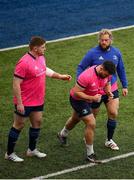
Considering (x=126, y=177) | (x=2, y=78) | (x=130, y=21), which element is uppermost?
(x=130, y=21)

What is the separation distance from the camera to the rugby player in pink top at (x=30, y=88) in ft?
28.9

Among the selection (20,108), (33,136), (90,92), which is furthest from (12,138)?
(90,92)

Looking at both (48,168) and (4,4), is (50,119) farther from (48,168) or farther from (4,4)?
(4,4)

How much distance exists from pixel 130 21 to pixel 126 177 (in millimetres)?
9374

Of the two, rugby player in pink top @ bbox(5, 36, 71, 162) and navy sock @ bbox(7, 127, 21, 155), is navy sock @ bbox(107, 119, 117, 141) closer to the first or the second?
rugby player in pink top @ bbox(5, 36, 71, 162)

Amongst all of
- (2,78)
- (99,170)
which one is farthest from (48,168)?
(2,78)

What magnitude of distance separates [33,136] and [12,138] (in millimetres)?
351

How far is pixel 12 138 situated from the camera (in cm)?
923

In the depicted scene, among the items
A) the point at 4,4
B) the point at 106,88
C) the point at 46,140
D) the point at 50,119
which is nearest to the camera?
the point at 106,88

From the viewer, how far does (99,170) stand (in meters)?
9.02

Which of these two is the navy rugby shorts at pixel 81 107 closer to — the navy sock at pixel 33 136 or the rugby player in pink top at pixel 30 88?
the rugby player in pink top at pixel 30 88

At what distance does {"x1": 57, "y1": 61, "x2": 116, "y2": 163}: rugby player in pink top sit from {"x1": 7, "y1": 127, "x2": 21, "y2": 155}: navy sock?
1035 mm

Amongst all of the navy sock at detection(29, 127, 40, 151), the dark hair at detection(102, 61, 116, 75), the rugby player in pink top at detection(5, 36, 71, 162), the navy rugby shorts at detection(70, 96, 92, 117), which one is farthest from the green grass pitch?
the dark hair at detection(102, 61, 116, 75)

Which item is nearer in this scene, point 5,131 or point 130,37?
point 5,131
